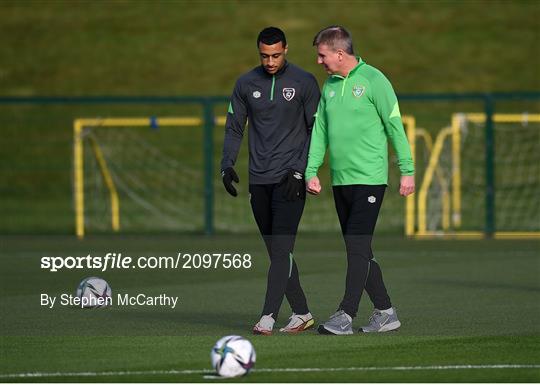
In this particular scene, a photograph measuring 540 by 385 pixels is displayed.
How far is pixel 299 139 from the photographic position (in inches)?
454

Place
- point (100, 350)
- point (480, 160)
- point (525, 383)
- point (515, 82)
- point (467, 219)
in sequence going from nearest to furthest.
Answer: point (525, 383)
point (100, 350)
point (467, 219)
point (480, 160)
point (515, 82)

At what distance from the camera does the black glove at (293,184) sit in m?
11.4

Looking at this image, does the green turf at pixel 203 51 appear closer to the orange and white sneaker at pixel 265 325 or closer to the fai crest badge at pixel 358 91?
the orange and white sneaker at pixel 265 325

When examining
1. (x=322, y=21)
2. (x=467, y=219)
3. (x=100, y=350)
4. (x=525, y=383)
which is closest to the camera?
(x=525, y=383)

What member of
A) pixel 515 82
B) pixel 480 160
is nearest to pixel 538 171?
pixel 480 160

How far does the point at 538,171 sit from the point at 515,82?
29.9 feet

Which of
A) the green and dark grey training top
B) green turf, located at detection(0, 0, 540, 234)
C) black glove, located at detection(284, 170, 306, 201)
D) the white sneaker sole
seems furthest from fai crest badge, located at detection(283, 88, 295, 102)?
green turf, located at detection(0, 0, 540, 234)

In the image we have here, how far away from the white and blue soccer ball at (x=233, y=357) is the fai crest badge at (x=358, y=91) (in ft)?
8.31

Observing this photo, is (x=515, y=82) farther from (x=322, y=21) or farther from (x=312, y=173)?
(x=312, y=173)

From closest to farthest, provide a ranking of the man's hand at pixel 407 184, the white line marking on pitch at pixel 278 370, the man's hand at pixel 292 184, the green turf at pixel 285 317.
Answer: the white line marking on pitch at pixel 278 370 → the green turf at pixel 285 317 → the man's hand at pixel 407 184 → the man's hand at pixel 292 184

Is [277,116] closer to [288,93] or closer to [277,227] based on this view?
[288,93]

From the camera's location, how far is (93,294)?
44.2ft

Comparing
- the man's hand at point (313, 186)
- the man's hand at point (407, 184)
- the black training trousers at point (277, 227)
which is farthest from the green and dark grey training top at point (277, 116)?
the man's hand at point (407, 184)

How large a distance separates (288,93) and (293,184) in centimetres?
67
